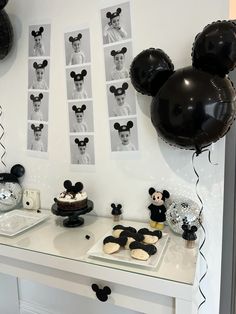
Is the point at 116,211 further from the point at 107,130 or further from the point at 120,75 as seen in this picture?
the point at 120,75

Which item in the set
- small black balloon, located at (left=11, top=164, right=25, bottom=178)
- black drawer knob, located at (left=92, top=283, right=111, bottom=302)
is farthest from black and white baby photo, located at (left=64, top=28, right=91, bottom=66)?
black drawer knob, located at (left=92, top=283, right=111, bottom=302)

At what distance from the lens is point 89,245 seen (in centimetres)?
106

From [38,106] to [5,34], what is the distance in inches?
15.7

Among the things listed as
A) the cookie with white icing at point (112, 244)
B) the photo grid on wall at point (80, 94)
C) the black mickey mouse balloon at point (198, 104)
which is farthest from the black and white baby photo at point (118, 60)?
the cookie with white icing at point (112, 244)

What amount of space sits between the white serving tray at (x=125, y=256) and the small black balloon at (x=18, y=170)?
727mm

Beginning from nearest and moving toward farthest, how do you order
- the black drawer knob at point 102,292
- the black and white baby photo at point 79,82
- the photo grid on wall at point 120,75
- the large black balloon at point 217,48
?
the large black balloon at point 217,48, the black drawer knob at point 102,292, the photo grid on wall at point 120,75, the black and white baby photo at point 79,82

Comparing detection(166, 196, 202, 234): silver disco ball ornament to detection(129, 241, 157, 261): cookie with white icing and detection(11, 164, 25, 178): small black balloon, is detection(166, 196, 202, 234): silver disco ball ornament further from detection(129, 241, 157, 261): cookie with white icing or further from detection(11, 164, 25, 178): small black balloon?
detection(11, 164, 25, 178): small black balloon

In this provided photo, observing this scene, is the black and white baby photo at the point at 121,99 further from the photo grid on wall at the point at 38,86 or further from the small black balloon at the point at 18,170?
the small black balloon at the point at 18,170

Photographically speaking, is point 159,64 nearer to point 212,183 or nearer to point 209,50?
point 209,50

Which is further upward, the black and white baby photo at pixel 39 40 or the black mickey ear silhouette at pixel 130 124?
the black and white baby photo at pixel 39 40

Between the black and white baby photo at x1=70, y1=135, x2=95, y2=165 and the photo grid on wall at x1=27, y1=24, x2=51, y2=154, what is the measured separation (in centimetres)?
18

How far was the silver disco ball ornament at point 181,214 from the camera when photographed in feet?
3.55

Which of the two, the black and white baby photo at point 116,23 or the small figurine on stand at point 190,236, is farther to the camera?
the black and white baby photo at point 116,23

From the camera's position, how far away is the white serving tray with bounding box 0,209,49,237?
3.87 ft
